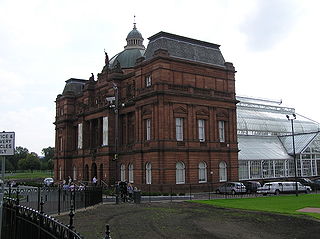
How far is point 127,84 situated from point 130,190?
20.6 meters

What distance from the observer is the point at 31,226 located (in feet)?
32.4

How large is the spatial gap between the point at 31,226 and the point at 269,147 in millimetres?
57186

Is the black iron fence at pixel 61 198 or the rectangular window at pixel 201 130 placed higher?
the rectangular window at pixel 201 130

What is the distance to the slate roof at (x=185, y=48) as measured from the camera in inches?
1886

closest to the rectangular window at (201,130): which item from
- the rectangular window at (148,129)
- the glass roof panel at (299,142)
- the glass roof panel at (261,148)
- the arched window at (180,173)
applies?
the arched window at (180,173)

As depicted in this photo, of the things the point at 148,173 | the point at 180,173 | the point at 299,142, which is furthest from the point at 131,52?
the point at 299,142

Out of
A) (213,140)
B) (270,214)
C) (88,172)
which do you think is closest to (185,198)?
(213,140)

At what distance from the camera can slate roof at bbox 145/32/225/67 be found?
157ft

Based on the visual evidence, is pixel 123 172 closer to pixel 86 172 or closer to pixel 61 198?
pixel 86 172

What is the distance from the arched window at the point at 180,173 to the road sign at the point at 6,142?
35929 millimetres

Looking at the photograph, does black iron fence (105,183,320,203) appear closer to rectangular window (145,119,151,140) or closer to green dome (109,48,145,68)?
rectangular window (145,119,151,140)

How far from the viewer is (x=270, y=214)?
24.0 m

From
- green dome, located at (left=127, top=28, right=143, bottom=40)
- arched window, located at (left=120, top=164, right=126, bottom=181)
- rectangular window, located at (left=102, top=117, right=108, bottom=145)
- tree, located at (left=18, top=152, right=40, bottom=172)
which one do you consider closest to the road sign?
arched window, located at (left=120, top=164, right=126, bottom=181)

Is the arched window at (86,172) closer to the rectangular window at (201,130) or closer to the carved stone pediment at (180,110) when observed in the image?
the rectangular window at (201,130)
